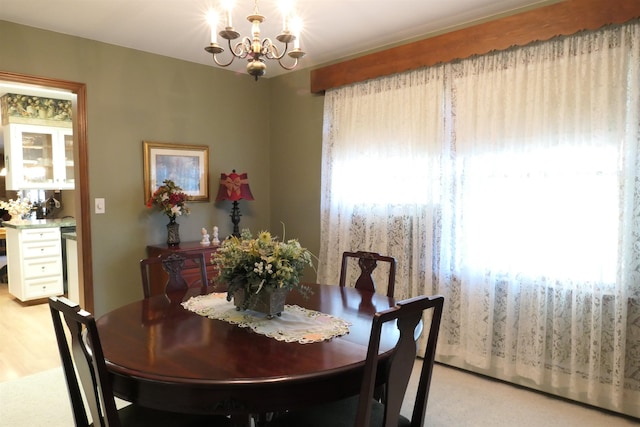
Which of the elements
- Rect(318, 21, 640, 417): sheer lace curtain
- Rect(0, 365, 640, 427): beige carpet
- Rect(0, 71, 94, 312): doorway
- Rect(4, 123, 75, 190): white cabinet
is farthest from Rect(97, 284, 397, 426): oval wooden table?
Rect(4, 123, 75, 190): white cabinet

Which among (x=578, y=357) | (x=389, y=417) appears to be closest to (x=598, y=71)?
(x=578, y=357)

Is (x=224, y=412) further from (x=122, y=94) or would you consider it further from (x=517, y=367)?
(x=122, y=94)

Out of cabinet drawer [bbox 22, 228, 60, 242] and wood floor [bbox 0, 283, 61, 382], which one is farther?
cabinet drawer [bbox 22, 228, 60, 242]

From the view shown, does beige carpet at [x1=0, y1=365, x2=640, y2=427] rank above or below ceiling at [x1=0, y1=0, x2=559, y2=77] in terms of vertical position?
below

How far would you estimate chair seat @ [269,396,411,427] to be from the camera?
5.20ft

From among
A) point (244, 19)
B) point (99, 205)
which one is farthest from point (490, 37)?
point (99, 205)

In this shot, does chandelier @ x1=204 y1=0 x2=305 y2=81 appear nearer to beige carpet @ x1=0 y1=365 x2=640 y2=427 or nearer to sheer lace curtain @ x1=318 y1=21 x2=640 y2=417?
sheer lace curtain @ x1=318 y1=21 x2=640 y2=417

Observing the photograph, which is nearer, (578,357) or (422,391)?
(422,391)

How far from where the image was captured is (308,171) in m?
4.23

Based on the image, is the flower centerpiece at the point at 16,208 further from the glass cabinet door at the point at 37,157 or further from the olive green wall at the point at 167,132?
the olive green wall at the point at 167,132

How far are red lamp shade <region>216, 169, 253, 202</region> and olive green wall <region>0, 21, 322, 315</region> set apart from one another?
0.71 ft

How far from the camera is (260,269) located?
70.2 inches

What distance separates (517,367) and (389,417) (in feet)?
5.90

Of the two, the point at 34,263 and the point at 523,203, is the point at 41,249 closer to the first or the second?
the point at 34,263
